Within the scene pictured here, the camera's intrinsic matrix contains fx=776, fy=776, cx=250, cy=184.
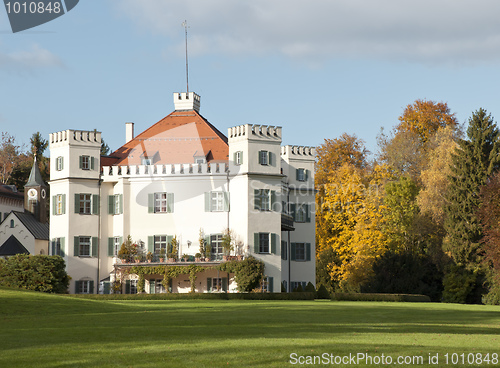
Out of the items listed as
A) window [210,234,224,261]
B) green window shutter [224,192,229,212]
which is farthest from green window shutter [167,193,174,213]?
green window shutter [224,192,229,212]

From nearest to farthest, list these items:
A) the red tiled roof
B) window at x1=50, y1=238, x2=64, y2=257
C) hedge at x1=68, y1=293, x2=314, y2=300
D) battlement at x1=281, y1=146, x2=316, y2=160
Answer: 1. hedge at x1=68, y1=293, x2=314, y2=300
2. window at x1=50, y1=238, x2=64, y2=257
3. the red tiled roof
4. battlement at x1=281, y1=146, x2=316, y2=160

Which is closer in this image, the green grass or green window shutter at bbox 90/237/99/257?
the green grass

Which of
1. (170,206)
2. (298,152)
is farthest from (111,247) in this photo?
(298,152)

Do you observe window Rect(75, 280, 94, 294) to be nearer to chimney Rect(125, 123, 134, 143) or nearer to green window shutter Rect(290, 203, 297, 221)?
chimney Rect(125, 123, 134, 143)

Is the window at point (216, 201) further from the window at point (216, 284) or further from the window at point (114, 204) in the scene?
the window at point (114, 204)

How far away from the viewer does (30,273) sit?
4347 centimetres

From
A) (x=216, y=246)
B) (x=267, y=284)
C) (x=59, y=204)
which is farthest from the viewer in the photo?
(x=59, y=204)

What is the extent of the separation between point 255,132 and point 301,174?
784 centimetres

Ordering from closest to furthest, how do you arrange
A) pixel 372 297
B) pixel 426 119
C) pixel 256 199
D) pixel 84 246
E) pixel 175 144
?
pixel 372 297 → pixel 256 199 → pixel 84 246 → pixel 175 144 → pixel 426 119

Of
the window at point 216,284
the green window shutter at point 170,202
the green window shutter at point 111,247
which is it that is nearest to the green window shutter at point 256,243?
the window at point 216,284

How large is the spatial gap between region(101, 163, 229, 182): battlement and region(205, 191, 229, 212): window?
1.33 meters

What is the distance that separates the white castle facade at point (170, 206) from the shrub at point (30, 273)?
22.8ft

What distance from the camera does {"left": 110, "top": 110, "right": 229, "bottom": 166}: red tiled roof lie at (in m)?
53.5

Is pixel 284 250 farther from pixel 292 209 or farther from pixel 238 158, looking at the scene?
pixel 238 158
